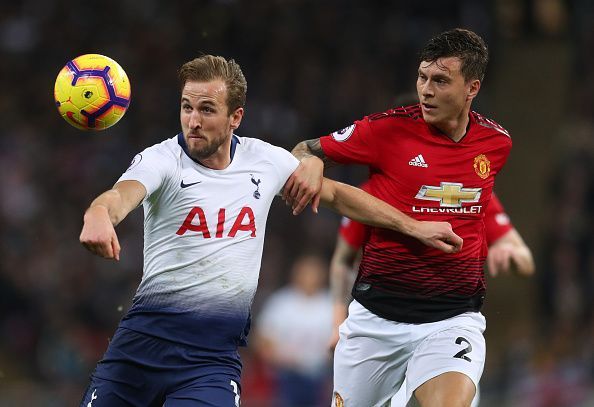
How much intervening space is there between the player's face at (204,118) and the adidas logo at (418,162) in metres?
1.08

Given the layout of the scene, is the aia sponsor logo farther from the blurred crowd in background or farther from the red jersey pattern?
the blurred crowd in background

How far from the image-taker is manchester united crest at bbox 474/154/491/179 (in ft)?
19.8

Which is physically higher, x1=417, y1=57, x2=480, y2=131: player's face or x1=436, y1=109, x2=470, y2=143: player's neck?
x1=417, y1=57, x2=480, y2=131: player's face

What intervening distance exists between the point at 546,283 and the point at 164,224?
917 cm

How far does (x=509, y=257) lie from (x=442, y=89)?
5.21 ft

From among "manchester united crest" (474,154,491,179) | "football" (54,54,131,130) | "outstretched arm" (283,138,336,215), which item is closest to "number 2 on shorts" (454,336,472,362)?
"manchester united crest" (474,154,491,179)

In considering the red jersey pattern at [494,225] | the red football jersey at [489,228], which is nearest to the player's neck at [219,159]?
the red football jersey at [489,228]

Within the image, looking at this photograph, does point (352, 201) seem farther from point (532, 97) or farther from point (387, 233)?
point (532, 97)

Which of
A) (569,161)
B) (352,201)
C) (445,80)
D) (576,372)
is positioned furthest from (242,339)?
(569,161)

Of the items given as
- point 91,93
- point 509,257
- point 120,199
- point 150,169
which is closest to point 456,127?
point 509,257

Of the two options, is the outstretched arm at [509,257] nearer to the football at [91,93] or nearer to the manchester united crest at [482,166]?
the manchester united crest at [482,166]

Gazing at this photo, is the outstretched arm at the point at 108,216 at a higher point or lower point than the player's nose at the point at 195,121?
lower

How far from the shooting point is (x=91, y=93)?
5613 millimetres

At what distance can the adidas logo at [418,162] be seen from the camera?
19.5 feet
